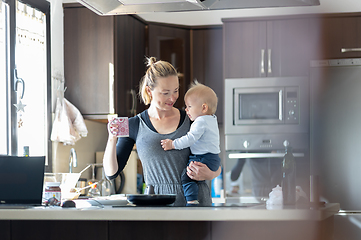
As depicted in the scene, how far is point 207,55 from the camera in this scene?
3883mm

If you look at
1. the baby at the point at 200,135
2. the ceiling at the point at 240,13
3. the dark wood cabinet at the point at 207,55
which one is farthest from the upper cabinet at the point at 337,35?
the baby at the point at 200,135

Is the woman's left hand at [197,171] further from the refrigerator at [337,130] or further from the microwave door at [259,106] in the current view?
the refrigerator at [337,130]

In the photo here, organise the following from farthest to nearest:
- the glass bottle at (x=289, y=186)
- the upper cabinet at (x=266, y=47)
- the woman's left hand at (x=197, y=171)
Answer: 1. the upper cabinet at (x=266, y=47)
2. the woman's left hand at (x=197, y=171)
3. the glass bottle at (x=289, y=186)

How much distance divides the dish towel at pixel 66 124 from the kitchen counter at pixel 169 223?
5.22ft

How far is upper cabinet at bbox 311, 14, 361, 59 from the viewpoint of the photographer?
3420 mm

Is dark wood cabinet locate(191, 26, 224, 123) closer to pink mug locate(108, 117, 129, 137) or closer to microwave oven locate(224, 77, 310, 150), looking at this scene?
microwave oven locate(224, 77, 310, 150)

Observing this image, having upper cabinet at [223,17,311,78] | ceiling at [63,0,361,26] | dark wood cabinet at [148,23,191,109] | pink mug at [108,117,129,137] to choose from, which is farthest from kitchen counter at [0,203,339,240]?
ceiling at [63,0,361,26]

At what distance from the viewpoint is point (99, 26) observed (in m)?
3.41

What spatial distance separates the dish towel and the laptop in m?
1.48

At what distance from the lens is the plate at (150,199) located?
1611 millimetres

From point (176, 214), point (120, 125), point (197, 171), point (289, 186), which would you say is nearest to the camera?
point (176, 214)

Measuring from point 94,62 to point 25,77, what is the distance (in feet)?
1.82

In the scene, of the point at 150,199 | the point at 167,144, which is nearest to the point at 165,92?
the point at 167,144

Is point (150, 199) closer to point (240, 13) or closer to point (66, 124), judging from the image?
point (66, 124)
